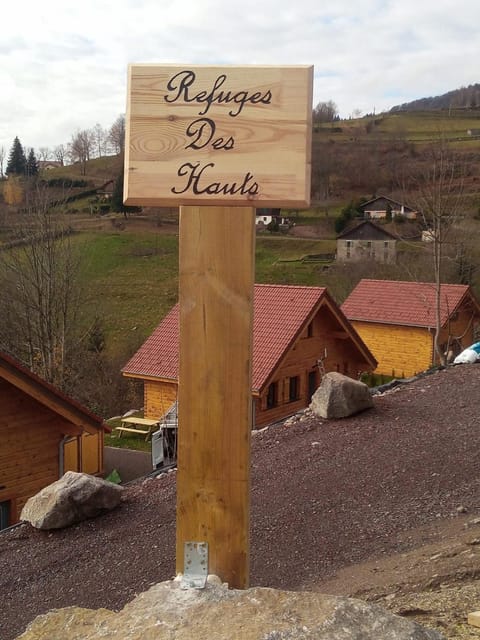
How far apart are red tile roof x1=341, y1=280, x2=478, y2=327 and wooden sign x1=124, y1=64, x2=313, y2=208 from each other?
23437mm

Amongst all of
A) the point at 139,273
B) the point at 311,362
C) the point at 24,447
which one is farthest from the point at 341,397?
the point at 139,273

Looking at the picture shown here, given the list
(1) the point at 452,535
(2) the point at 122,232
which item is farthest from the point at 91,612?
(2) the point at 122,232

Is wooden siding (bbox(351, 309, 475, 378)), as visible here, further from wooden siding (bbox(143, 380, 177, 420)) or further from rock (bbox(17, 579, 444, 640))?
rock (bbox(17, 579, 444, 640))

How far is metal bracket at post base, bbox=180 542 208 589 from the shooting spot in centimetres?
259

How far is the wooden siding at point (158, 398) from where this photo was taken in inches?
830

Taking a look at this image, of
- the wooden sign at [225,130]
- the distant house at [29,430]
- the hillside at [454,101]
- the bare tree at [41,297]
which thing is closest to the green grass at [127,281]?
the bare tree at [41,297]

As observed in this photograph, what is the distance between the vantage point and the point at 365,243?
46.4 meters

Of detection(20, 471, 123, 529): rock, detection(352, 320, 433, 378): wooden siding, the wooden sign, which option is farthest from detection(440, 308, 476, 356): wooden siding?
the wooden sign

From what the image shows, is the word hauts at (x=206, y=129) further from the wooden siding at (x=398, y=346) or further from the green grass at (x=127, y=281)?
the green grass at (x=127, y=281)

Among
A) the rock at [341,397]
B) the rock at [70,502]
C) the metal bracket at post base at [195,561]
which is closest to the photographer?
the metal bracket at post base at [195,561]

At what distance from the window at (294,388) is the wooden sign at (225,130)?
17.6m

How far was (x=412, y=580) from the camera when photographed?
19.5ft

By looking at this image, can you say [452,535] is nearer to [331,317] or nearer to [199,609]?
[199,609]

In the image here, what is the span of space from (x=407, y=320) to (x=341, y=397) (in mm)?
15484
